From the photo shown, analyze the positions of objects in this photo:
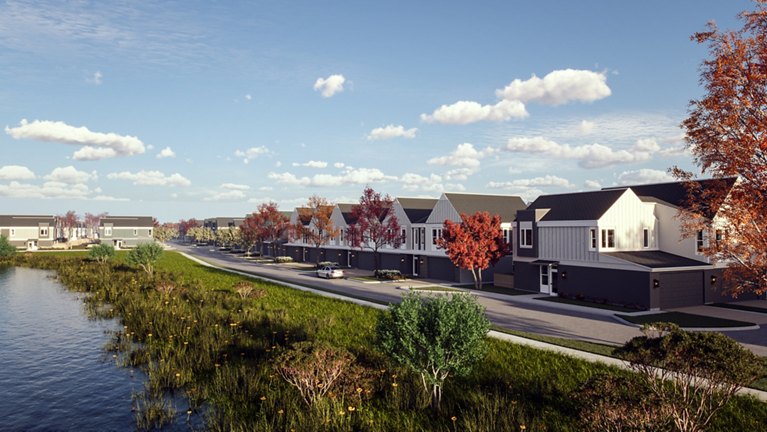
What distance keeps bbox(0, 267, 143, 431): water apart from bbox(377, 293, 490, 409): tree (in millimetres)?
8064

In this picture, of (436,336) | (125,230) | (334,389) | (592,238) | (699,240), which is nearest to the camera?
(436,336)

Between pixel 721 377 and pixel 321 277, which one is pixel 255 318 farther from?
pixel 321 277

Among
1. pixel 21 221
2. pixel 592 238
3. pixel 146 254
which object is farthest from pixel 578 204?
pixel 21 221

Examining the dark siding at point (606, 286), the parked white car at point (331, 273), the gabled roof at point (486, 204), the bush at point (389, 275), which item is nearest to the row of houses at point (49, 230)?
the parked white car at point (331, 273)

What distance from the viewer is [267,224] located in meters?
81.4

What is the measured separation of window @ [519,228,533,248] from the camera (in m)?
37.2

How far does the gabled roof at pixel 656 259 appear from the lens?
29.5m

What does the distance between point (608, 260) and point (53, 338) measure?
31541 mm

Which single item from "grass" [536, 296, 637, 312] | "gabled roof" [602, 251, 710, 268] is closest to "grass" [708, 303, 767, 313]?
"gabled roof" [602, 251, 710, 268]

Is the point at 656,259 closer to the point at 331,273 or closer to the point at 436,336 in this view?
the point at 436,336

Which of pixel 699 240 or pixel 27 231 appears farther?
pixel 27 231

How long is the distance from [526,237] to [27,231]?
117293 mm

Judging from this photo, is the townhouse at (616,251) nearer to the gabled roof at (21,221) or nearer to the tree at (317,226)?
the tree at (317,226)

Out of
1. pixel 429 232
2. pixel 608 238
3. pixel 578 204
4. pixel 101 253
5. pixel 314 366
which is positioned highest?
pixel 578 204
